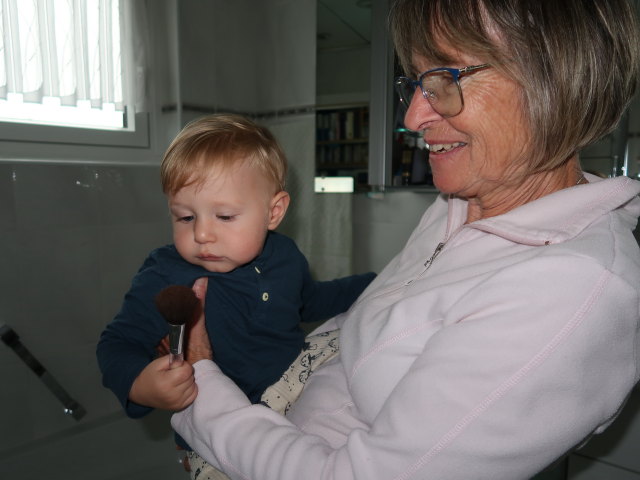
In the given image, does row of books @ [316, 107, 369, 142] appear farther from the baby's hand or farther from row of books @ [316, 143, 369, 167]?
the baby's hand

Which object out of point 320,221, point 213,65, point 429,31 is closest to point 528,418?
point 429,31

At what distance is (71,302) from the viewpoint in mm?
1679

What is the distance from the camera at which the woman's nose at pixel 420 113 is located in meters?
0.71

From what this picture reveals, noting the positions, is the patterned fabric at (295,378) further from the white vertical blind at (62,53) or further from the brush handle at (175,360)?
the white vertical blind at (62,53)

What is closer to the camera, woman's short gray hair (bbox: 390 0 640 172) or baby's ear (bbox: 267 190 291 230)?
woman's short gray hair (bbox: 390 0 640 172)

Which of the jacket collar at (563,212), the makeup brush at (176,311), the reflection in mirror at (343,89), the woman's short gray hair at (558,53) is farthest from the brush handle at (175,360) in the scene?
the reflection in mirror at (343,89)

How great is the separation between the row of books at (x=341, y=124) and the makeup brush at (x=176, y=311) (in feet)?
4.41

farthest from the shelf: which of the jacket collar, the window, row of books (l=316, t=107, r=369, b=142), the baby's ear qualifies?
the jacket collar

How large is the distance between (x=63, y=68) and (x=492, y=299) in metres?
1.82

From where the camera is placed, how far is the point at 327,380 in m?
0.78

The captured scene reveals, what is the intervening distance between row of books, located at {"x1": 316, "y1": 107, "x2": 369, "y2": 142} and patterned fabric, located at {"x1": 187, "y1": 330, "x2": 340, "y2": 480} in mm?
1156

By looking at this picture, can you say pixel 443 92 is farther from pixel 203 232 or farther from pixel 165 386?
pixel 165 386

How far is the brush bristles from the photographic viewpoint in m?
0.66

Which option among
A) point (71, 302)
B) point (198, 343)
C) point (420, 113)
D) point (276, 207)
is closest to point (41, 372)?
point (71, 302)
